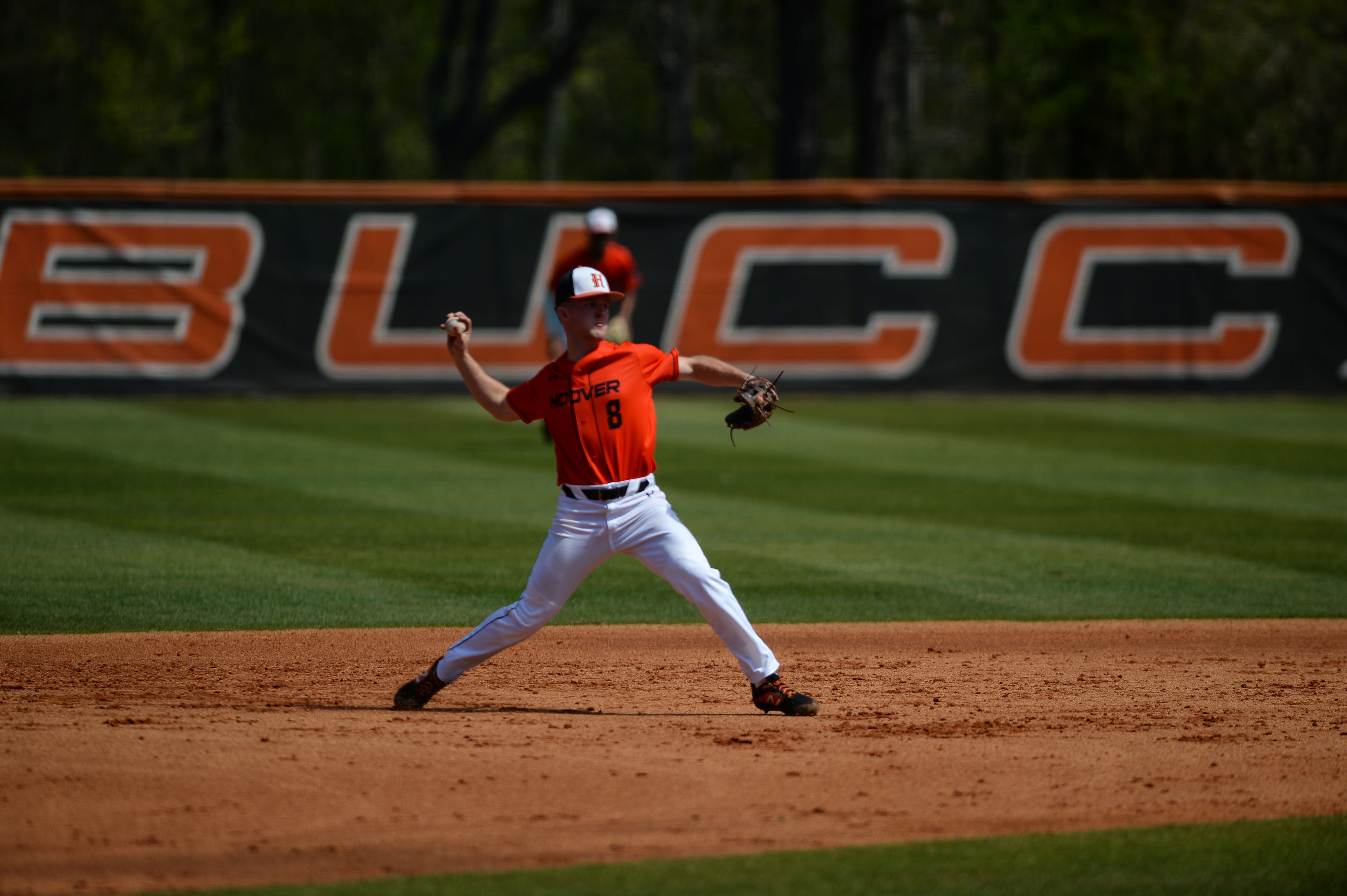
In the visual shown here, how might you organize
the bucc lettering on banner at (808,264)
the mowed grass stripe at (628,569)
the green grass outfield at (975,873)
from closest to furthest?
the green grass outfield at (975,873), the mowed grass stripe at (628,569), the bucc lettering on banner at (808,264)

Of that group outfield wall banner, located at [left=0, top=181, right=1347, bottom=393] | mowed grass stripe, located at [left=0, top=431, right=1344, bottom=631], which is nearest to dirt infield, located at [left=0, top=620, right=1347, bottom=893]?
mowed grass stripe, located at [left=0, top=431, right=1344, bottom=631]

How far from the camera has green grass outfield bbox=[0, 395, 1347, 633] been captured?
28.4 ft

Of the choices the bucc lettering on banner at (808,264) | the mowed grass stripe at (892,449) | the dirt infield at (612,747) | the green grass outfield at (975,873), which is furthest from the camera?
the bucc lettering on banner at (808,264)

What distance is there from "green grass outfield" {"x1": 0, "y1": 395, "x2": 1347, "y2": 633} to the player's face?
283 cm

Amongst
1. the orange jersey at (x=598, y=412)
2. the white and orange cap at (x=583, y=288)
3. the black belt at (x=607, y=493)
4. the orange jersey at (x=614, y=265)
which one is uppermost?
the orange jersey at (x=614, y=265)

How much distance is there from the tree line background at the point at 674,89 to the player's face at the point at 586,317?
Answer: 20957 millimetres

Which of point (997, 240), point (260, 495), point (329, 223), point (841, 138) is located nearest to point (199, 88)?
point (841, 138)

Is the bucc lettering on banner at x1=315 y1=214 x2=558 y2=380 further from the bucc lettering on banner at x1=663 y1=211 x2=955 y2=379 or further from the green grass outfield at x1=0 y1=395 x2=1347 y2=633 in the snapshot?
the bucc lettering on banner at x1=663 y1=211 x2=955 y2=379

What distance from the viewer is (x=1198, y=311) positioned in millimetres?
19125

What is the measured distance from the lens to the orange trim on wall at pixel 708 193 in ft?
60.5

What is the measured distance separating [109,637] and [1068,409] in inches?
536

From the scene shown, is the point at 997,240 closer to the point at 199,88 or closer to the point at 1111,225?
the point at 1111,225

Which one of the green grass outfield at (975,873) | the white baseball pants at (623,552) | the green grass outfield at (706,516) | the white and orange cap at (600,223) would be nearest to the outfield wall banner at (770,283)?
the green grass outfield at (706,516)

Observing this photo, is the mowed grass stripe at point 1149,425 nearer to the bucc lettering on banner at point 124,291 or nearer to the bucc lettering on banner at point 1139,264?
the bucc lettering on banner at point 1139,264
